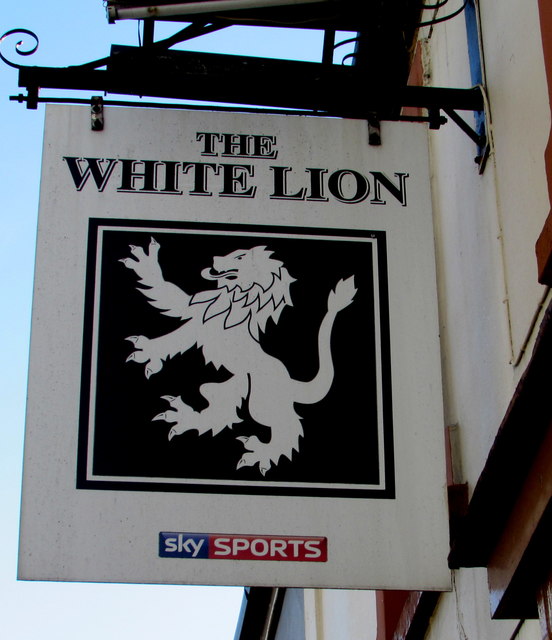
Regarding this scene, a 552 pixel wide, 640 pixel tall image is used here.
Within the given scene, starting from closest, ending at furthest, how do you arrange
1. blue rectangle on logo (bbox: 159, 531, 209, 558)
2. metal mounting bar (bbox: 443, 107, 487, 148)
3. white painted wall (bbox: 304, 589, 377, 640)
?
blue rectangle on logo (bbox: 159, 531, 209, 558) < metal mounting bar (bbox: 443, 107, 487, 148) < white painted wall (bbox: 304, 589, 377, 640)

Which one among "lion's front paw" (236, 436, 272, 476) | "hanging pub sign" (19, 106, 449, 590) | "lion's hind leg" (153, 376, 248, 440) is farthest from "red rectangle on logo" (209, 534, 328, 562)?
"lion's hind leg" (153, 376, 248, 440)

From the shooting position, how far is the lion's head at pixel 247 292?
6027 mm

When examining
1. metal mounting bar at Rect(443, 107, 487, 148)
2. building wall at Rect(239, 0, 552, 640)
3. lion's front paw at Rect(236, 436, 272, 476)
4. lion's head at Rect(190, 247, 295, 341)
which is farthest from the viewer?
metal mounting bar at Rect(443, 107, 487, 148)

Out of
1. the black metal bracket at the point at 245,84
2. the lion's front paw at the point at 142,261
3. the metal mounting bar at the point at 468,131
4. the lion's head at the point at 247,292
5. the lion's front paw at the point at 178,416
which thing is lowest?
the lion's front paw at the point at 178,416

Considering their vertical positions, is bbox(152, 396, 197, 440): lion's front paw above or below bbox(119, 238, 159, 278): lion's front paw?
below

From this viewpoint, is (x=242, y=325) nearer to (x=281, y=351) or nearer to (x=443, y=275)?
(x=281, y=351)

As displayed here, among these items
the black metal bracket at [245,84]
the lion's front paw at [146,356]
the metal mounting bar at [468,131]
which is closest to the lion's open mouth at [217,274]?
the lion's front paw at [146,356]

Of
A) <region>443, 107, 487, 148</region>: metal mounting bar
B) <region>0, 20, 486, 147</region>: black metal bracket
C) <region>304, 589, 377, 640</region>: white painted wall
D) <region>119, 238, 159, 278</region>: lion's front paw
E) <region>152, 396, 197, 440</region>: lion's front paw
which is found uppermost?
<region>0, 20, 486, 147</region>: black metal bracket

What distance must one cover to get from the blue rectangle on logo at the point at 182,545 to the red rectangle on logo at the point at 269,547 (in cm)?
3

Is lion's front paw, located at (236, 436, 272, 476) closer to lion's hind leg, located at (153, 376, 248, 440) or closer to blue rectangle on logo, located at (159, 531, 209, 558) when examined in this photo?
lion's hind leg, located at (153, 376, 248, 440)

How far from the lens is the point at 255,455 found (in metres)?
5.67

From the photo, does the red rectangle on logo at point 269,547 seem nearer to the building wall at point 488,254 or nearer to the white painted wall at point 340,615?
the building wall at point 488,254

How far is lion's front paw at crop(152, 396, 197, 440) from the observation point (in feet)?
18.8

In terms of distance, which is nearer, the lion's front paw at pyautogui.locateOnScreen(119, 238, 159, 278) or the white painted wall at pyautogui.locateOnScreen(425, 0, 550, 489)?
the white painted wall at pyautogui.locateOnScreen(425, 0, 550, 489)
